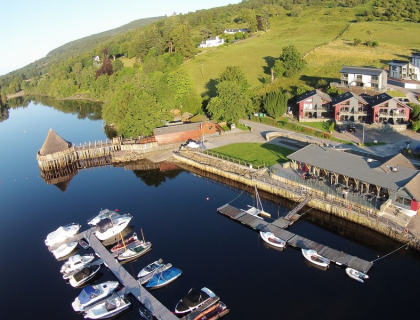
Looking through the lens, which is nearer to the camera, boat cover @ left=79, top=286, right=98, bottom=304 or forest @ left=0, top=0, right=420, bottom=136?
boat cover @ left=79, top=286, right=98, bottom=304

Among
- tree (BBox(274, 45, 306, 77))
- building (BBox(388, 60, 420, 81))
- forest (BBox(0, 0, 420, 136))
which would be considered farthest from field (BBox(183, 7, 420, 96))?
building (BBox(388, 60, 420, 81))

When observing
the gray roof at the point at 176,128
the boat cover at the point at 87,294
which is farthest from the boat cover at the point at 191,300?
the gray roof at the point at 176,128

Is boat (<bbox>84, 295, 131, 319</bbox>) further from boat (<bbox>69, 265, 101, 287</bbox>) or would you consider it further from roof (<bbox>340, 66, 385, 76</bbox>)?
roof (<bbox>340, 66, 385, 76</bbox>)

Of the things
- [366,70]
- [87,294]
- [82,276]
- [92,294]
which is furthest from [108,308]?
[366,70]

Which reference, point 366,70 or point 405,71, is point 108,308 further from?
point 405,71

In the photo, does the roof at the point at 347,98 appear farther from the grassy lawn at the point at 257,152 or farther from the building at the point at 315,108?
the grassy lawn at the point at 257,152

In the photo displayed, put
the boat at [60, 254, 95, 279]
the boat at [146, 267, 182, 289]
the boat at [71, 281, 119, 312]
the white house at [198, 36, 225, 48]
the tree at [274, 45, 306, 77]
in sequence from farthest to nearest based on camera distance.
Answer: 1. the white house at [198, 36, 225, 48]
2. the tree at [274, 45, 306, 77]
3. the boat at [60, 254, 95, 279]
4. the boat at [146, 267, 182, 289]
5. the boat at [71, 281, 119, 312]

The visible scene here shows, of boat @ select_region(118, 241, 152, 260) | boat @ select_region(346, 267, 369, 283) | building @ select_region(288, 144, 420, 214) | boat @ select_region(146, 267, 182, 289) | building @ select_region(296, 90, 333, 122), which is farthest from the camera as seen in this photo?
building @ select_region(296, 90, 333, 122)
